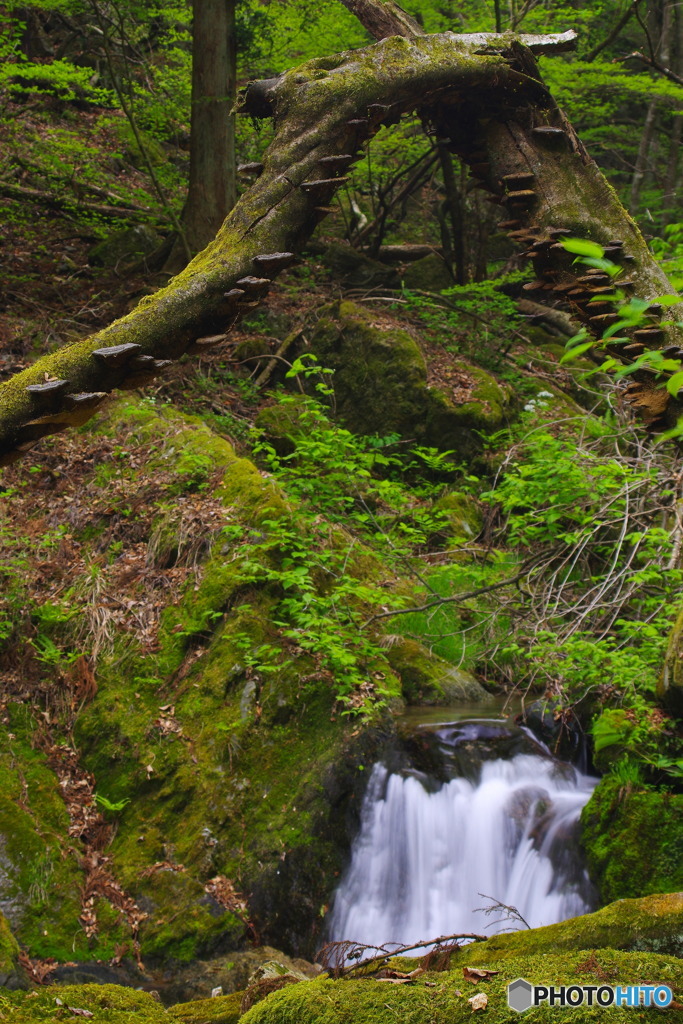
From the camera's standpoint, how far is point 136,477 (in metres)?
6.86

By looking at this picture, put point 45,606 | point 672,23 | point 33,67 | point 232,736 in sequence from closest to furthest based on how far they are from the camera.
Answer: point 232,736, point 45,606, point 33,67, point 672,23

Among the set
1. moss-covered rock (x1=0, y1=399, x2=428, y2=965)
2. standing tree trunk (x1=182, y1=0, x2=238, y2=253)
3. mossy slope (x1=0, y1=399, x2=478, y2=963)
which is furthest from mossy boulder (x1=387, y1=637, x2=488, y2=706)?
standing tree trunk (x1=182, y1=0, x2=238, y2=253)

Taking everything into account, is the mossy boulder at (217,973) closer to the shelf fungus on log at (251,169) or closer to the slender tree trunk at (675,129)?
the shelf fungus on log at (251,169)

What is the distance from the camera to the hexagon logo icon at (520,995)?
4.07 feet

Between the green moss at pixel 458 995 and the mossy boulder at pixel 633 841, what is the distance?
3.04 meters

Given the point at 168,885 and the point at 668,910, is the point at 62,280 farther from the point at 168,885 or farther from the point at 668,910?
the point at 668,910

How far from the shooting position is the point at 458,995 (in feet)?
4.38

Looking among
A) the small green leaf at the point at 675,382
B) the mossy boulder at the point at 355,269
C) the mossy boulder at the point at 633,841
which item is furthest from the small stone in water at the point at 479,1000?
the mossy boulder at the point at 355,269

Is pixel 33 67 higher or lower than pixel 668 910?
higher

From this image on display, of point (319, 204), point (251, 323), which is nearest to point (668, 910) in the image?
point (319, 204)

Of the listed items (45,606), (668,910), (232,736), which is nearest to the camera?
(668,910)

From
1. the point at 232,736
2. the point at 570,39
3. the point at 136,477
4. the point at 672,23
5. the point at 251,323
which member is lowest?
the point at 232,736

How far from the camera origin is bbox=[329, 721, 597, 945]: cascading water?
4.65 m

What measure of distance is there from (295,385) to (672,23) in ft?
45.3
